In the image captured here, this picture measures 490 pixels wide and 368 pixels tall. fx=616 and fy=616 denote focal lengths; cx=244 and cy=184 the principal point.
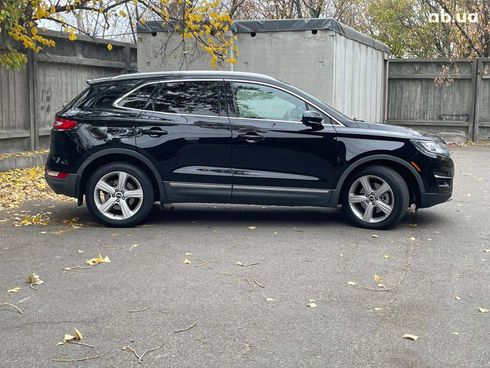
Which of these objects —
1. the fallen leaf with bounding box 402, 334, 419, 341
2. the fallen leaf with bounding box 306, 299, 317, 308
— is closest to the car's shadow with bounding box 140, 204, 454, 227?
the fallen leaf with bounding box 306, 299, 317, 308

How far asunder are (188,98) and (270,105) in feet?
3.25

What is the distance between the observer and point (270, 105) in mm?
7301

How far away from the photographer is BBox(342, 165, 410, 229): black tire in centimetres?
713

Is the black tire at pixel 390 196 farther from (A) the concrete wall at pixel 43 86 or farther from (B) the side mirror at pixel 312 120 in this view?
(A) the concrete wall at pixel 43 86

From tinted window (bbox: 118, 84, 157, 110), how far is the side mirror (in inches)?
72.8

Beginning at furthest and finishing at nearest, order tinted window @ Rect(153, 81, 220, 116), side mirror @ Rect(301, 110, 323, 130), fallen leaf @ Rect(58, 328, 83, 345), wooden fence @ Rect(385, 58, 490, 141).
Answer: wooden fence @ Rect(385, 58, 490, 141) < tinted window @ Rect(153, 81, 220, 116) < side mirror @ Rect(301, 110, 323, 130) < fallen leaf @ Rect(58, 328, 83, 345)

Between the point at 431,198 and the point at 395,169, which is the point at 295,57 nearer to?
the point at 395,169

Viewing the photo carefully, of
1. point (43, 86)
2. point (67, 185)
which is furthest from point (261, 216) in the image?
point (43, 86)

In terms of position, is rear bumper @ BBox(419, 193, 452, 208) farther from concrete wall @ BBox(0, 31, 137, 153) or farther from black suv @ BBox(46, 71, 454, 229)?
concrete wall @ BBox(0, 31, 137, 153)

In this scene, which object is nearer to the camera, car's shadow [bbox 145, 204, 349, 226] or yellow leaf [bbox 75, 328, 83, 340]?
yellow leaf [bbox 75, 328, 83, 340]

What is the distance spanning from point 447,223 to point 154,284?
418cm

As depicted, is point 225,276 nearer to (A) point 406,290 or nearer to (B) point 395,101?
(A) point 406,290

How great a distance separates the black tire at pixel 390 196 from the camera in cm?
713

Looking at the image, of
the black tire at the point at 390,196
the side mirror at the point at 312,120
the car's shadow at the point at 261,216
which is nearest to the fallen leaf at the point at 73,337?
the car's shadow at the point at 261,216
